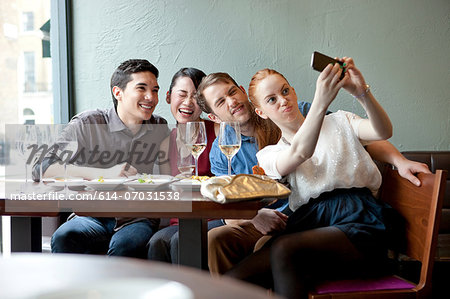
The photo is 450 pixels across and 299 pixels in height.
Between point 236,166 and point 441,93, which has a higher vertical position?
point 441,93

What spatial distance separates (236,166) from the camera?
200 centimetres

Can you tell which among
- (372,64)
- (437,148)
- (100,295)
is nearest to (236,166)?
(372,64)

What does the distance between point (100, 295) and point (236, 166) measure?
1743 mm

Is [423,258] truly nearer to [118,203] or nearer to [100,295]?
[118,203]

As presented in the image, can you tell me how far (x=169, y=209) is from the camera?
1.28 meters

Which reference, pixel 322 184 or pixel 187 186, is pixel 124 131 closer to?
pixel 187 186

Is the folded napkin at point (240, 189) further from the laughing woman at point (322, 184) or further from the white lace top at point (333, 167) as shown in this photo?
the white lace top at point (333, 167)

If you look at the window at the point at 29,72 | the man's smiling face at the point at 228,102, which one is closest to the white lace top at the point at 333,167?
the man's smiling face at the point at 228,102

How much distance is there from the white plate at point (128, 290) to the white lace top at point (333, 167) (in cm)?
134

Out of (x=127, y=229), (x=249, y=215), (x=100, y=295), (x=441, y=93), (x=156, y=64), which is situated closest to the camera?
(x=100, y=295)

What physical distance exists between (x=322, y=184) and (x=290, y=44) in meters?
1.25

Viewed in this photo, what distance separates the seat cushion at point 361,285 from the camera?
50.8 inches

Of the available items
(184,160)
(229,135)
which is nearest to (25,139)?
(184,160)

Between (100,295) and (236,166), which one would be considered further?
(236,166)
